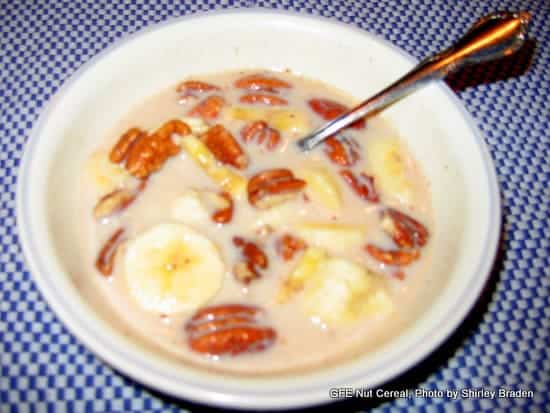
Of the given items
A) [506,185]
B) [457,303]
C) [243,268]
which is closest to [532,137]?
[506,185]

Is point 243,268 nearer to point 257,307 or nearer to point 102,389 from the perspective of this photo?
point 257,307

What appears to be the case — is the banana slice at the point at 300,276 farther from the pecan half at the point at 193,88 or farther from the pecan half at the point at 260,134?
the pecan half at the point at 193,88

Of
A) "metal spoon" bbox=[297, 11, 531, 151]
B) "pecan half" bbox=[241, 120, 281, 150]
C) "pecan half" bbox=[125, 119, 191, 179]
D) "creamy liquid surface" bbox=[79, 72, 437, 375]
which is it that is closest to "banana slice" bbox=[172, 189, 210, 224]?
"creamy liquid surface" bbox=[79, 72, 437, 375]

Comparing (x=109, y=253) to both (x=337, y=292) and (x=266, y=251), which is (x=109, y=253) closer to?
(x=266, y=251)

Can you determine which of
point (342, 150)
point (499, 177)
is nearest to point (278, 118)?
point (342, 150)

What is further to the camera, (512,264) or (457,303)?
(512,264)
